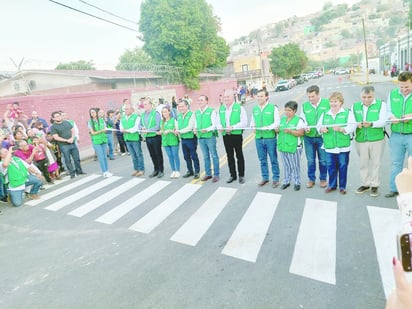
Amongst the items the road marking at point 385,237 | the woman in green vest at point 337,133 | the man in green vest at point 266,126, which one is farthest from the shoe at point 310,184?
the road marking at point 385,237

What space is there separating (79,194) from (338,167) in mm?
6219

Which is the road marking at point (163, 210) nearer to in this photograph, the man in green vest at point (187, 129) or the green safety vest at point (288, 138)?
the man in green vest at point (187, 129)

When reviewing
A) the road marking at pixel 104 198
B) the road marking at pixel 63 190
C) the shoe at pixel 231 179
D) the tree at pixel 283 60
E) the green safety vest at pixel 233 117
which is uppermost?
the tree at pixel 283 60

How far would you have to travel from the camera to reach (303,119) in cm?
630

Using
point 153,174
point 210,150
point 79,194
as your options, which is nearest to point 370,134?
point 210,150

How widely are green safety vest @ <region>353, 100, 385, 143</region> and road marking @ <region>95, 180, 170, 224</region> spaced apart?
4.58 metres

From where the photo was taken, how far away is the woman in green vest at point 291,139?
622cm

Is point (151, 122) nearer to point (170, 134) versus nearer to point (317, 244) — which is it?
point (170, 134)

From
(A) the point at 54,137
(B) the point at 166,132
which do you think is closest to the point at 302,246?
(B) the point at 166,132

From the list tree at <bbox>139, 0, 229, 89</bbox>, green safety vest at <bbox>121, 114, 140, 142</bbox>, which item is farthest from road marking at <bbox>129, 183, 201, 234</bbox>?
tree at <bbox>139, 0, 229, 89</bbox>

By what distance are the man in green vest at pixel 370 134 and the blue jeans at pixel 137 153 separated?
5.66 m

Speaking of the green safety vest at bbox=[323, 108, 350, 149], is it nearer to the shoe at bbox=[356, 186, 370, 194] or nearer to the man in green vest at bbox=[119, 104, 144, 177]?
the shoe at bbox=[356, 186, 370, 194]

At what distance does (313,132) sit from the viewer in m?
6.27

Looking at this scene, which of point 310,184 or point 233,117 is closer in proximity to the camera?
point 310,184
